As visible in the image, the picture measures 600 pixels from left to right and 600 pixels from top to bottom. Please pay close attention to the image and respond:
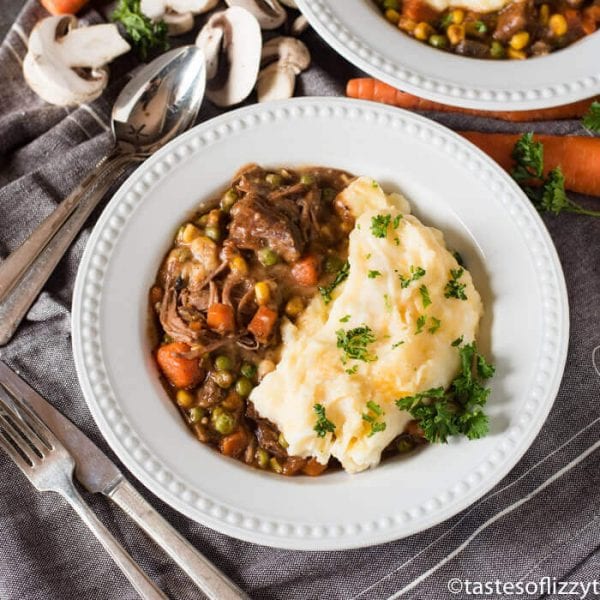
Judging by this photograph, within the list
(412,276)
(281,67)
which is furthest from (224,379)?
(281,67)

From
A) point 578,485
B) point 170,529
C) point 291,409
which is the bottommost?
point 578,485

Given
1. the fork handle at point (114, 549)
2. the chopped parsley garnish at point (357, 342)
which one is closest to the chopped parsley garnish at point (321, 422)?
the chopped parsley garnish at point (357, 342)

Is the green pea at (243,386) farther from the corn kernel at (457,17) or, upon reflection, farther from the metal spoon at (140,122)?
the corn kernel at (457,17)

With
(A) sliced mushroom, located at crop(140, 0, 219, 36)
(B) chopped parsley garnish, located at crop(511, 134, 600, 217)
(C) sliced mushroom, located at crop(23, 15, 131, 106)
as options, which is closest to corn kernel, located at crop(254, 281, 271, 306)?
(B) chopped parsley garnish, located at crop(511, 134, 600, 217)

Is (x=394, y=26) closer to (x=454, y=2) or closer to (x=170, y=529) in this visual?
(x=454, y=2)

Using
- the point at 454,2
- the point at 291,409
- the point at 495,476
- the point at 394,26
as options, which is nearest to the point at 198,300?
the point at 291,409

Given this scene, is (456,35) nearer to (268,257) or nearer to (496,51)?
(496,51)

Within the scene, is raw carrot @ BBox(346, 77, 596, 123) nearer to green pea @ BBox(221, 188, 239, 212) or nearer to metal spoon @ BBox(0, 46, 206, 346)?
metal spoon @ BBox(0, 46, 206, 346)
